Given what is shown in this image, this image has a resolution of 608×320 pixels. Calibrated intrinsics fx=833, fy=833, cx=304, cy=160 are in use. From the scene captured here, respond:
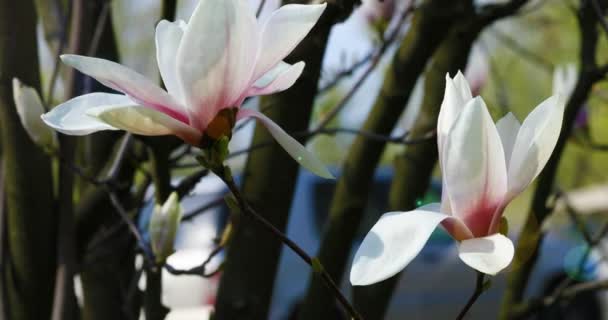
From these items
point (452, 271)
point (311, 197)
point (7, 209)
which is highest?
point (7, 209)

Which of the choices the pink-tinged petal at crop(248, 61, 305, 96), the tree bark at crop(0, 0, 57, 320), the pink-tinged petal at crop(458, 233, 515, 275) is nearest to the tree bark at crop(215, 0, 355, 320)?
the tree bark at crop(0, 0, 57, 320)

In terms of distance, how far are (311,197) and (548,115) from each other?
350cm

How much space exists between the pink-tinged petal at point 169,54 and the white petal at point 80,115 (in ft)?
0.12

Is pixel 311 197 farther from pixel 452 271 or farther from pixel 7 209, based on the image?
pixel 7 209

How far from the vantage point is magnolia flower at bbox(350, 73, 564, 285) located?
55cm

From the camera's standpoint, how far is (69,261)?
115 centimetres

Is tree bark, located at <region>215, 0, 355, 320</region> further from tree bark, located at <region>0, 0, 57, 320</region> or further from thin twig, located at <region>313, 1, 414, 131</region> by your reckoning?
tree bark, located at <region>0, 0, 57, 320</region>

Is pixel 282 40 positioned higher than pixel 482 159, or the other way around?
pixel 282 40

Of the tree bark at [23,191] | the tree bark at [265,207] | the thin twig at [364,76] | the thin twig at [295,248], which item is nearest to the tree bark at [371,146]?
the thin twig at [364,76]

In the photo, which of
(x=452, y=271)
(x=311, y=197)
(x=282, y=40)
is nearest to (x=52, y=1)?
(x=282, y=40)

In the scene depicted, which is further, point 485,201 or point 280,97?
point 280,97

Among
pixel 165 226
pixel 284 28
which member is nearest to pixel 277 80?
pixel 284 28

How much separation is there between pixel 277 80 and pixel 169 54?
88 millimetres

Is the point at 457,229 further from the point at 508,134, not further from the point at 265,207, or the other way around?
the point at 265,207
